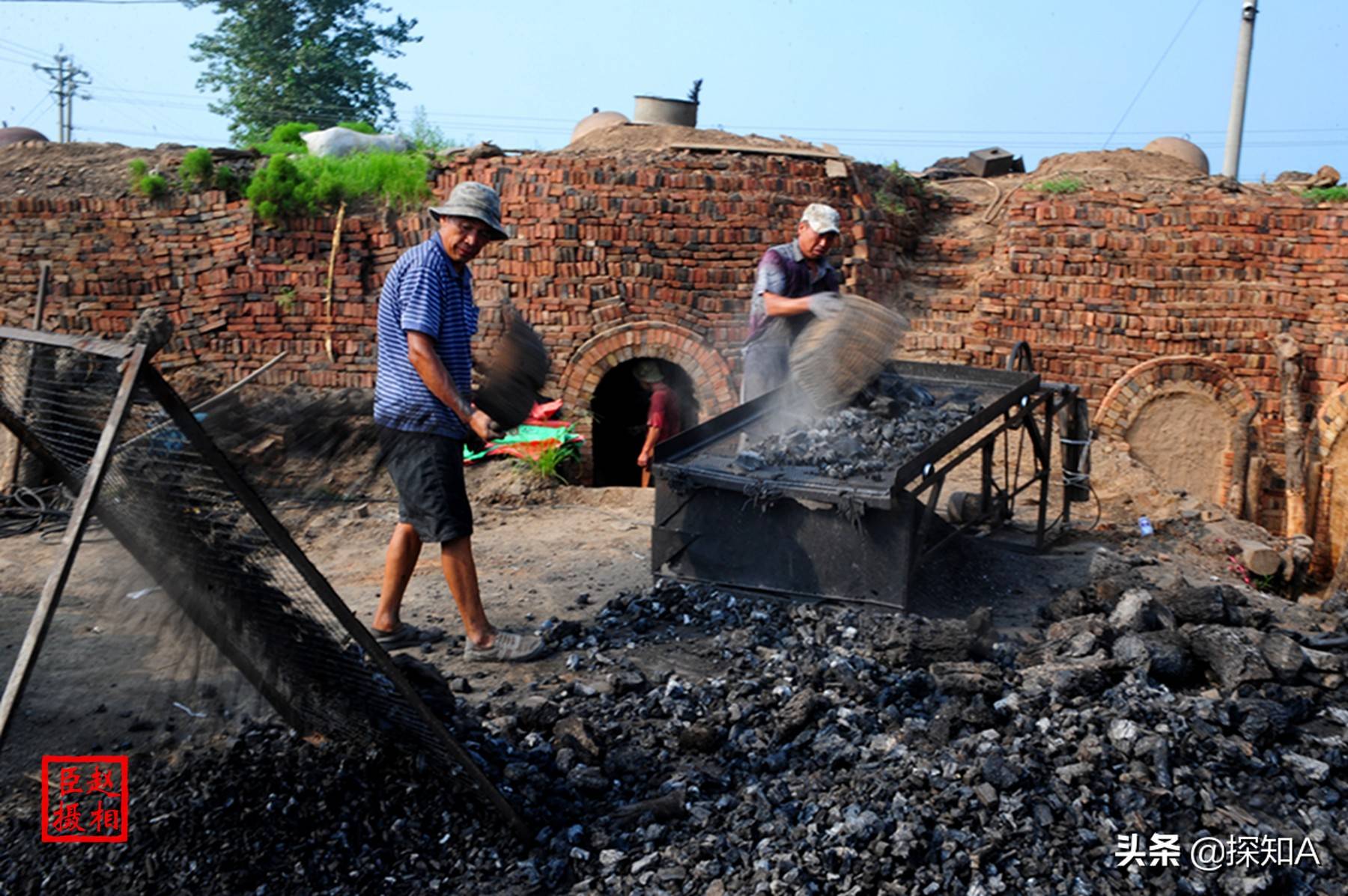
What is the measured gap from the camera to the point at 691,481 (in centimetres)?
559

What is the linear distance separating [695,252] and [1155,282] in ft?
15.7

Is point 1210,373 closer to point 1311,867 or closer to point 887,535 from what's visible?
point 887,535

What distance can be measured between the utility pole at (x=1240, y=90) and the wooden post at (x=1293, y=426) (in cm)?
688

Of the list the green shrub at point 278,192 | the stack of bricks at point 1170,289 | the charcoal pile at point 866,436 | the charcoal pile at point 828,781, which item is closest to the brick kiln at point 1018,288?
the stack of bricks at point 1170,289

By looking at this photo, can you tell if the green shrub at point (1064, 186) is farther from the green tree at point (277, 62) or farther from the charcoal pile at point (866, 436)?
the green tree at point (277, 62)

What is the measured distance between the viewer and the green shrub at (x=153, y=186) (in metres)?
11.0

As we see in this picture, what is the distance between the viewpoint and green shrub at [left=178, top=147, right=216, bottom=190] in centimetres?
1099

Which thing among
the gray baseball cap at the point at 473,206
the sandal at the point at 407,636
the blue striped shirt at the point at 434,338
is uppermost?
the gray baseball cap at the point at 473,206

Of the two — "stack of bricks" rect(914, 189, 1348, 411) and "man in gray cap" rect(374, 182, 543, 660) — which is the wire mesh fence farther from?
"stack of bricks" rect(914, 189, 1348, 411)

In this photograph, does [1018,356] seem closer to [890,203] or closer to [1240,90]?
[890,203]

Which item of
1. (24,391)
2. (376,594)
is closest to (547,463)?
(376,594)

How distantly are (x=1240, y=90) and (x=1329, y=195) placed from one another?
673 cm

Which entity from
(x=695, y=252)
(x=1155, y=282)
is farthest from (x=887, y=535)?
Answer: (x=1155, y=282)

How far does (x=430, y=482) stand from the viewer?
4.57m
